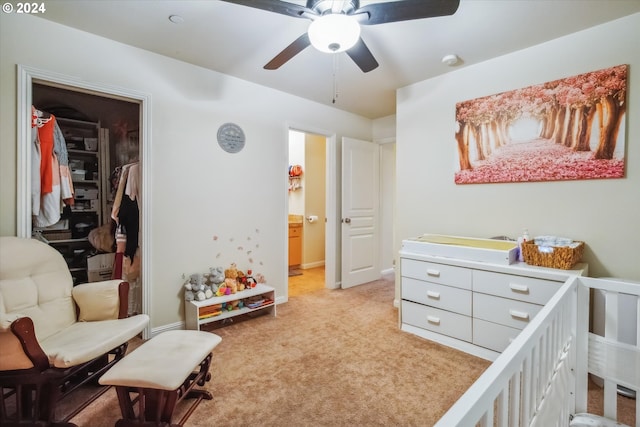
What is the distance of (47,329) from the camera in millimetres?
1732

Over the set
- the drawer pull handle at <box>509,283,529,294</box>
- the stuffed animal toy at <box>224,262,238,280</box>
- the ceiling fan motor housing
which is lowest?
the stuffed animal toy at <box>224,262,238,280</box>

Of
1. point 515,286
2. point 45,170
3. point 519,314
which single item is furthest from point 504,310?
point 45,170

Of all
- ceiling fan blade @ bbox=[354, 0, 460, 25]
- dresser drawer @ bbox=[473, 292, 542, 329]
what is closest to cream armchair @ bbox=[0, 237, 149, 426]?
ceiling fan blade @ bbox=[354, 0, 460, 25]

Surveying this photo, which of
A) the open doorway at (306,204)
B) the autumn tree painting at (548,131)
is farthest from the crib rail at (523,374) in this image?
the open doorway at (306,204)

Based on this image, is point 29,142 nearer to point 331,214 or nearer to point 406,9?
point 406,9

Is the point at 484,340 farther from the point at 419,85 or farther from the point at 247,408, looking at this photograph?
the point at 419,85

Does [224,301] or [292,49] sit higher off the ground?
[292,49]

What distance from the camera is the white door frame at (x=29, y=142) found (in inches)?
77.4

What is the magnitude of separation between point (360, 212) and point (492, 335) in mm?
2292

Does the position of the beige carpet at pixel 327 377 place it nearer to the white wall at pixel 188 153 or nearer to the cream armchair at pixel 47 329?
the cream armchair at pixel 47 329

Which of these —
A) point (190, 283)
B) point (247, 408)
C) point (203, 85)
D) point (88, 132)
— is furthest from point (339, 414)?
point (88, 132)

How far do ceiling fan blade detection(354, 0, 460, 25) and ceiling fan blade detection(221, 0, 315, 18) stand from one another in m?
0.28

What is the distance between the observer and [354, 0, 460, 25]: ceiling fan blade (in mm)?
1412

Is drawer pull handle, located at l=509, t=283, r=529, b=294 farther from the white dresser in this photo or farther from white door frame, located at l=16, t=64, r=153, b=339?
white door frame, located at l=16, t=64, r=153, b=339
